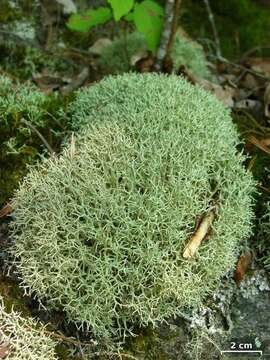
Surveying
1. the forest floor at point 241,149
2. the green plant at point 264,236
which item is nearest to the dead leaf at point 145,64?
the forest floor at point 241,149

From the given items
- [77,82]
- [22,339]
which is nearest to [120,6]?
[77,82]

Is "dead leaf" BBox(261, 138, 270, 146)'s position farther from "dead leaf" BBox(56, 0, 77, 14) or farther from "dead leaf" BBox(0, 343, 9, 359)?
"dead leaf" BBox(56, 0, 77, 14)

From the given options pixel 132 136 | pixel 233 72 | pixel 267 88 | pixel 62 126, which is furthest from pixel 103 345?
pixel 233 72

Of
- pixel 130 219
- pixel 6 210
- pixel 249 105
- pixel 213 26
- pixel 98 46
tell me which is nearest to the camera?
pixel 130 219

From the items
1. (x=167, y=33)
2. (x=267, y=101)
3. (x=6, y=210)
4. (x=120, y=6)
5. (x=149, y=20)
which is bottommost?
(x=6, y=210)

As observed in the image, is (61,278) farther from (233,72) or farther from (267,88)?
(233,72)

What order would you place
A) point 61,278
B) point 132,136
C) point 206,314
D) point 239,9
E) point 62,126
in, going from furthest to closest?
point 239,9, point 62,126, point 132,136, point 206,314, point 61,278

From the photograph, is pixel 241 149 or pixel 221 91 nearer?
pixel 241 149

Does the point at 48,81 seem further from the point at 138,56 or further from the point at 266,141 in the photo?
the point at 266,141
